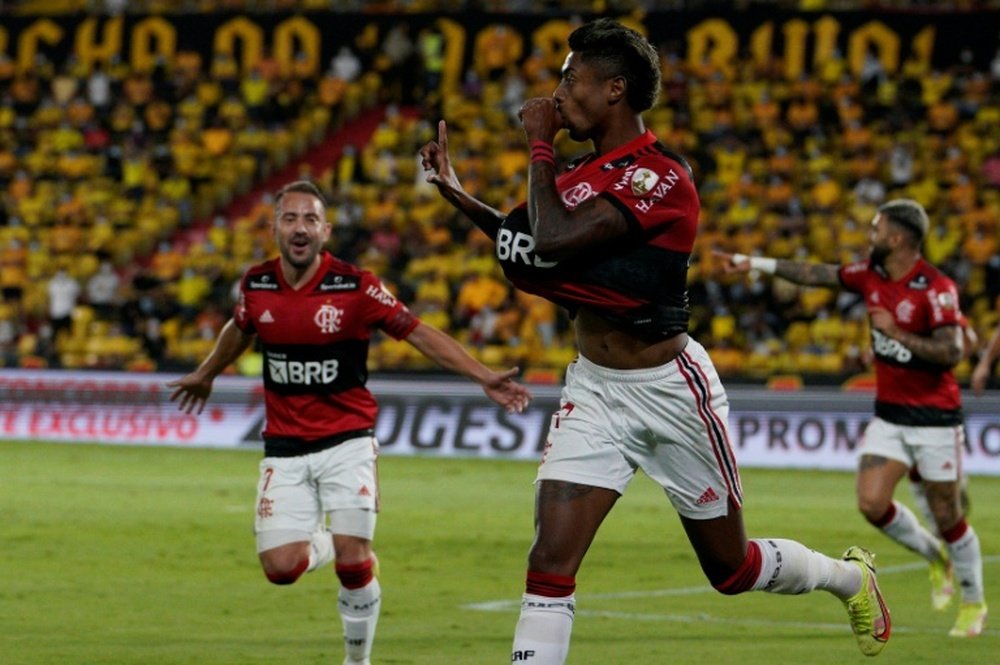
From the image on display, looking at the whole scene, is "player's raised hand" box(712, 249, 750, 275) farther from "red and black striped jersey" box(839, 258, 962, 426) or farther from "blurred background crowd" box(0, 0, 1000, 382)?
"blurred background crowd" box(0, 0, 1000, 382)

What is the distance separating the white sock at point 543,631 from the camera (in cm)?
621

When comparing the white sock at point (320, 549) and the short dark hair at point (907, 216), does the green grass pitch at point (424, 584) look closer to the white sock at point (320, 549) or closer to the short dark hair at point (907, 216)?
the white sock at point (320, 549)

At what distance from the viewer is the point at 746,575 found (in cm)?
692

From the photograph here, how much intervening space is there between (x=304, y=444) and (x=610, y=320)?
112 inches

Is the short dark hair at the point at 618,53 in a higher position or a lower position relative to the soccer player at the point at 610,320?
higher

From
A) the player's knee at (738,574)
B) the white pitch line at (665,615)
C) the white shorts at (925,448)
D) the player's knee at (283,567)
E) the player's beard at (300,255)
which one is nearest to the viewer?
the player's knee at (738,574)

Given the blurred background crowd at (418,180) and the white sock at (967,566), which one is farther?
the blurred background crowd at (418,180)

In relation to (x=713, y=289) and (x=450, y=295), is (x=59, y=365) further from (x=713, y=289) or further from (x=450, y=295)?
(x=713, y=289)

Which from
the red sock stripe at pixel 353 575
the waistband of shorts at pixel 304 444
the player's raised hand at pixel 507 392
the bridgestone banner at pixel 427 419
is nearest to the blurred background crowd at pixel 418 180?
the bridgestone banner at pixel 427 419

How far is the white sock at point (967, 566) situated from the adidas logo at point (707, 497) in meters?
4.02

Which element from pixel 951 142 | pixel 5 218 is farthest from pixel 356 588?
→ pixel 5 218

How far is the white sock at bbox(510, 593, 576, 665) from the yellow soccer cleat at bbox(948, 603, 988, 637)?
4.47 meters

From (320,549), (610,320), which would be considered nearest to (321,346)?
(320,549)

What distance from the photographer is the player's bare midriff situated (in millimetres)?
6613
